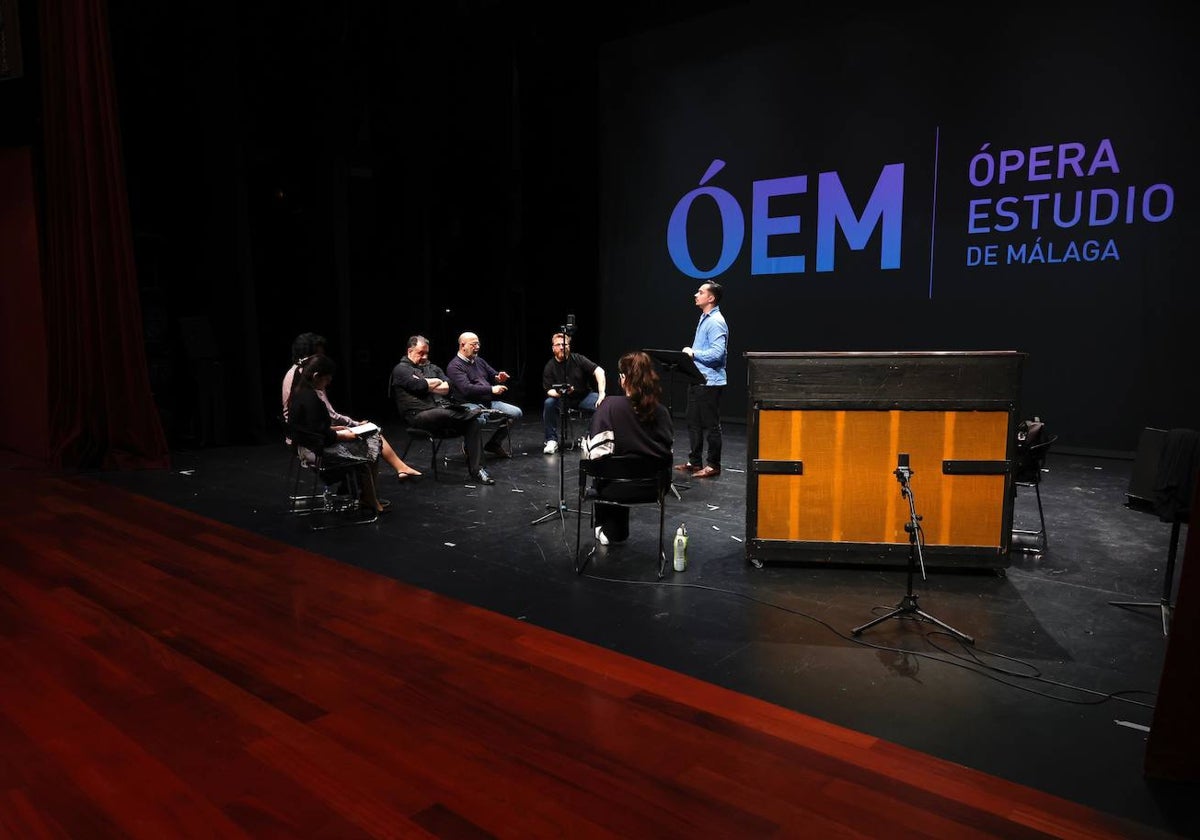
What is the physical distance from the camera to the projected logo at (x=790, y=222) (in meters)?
8.75

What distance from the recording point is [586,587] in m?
4.20

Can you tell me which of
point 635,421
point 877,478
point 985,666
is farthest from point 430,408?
point 985,666

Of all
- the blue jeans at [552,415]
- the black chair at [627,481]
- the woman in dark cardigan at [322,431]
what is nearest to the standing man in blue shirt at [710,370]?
the blue jeans at [552,415]

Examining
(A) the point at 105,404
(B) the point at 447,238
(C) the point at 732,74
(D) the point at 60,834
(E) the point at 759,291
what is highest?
(C) the point at 732,74

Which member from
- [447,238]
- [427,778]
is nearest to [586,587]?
[427,778]

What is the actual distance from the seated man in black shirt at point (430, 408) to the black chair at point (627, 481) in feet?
7.53

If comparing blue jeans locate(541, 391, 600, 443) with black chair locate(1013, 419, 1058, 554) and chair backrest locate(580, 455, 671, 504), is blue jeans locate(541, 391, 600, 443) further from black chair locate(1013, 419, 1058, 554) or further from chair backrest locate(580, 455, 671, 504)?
black chair locate(1013, 419, 1058, 554)

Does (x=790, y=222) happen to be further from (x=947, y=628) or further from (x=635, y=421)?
(x=947, y=628)

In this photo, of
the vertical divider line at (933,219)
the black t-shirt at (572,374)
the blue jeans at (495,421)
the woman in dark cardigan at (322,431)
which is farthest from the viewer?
the vertical divider line at (933,219)

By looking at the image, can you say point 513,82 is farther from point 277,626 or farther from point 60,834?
point 60,834

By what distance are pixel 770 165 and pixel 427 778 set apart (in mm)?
8410

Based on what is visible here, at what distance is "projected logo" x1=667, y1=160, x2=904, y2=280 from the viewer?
28.7 feet

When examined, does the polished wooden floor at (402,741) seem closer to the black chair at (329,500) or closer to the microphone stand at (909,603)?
the microphone stand at (909,603)

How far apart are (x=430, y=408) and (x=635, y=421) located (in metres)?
2.80
